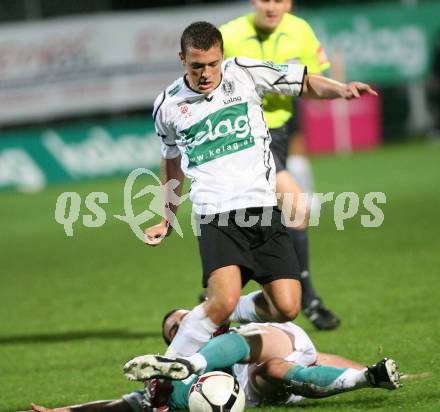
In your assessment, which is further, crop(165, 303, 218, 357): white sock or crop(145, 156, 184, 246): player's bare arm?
crop(145, 156, 184, 246): player's bare arm

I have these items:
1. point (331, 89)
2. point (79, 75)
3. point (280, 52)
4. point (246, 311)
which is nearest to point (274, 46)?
point (280, 52)

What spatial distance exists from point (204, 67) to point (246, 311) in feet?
4.38

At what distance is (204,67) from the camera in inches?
221

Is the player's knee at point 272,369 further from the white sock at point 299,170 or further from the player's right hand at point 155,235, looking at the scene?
the white sock at point 299,170

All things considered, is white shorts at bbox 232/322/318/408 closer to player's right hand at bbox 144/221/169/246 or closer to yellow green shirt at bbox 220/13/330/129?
player's right hand at bbox 144/221/169/246

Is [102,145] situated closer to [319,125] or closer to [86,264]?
[319,125]

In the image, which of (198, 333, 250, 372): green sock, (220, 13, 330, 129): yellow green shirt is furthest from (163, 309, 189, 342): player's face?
(220, 13, 330, 129): yellow green shirt

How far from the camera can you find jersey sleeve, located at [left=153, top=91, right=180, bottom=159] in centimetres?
577

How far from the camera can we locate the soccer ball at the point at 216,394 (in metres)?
4.98

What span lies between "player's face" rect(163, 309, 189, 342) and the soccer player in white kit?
30cm

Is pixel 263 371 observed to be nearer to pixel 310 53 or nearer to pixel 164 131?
pixel 164 131

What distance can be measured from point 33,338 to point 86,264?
3.22 m

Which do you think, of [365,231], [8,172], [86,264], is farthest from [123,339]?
[8,172]

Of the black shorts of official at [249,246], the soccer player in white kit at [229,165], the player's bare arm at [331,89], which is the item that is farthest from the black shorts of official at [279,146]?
the black shorts of official at [249,246]
